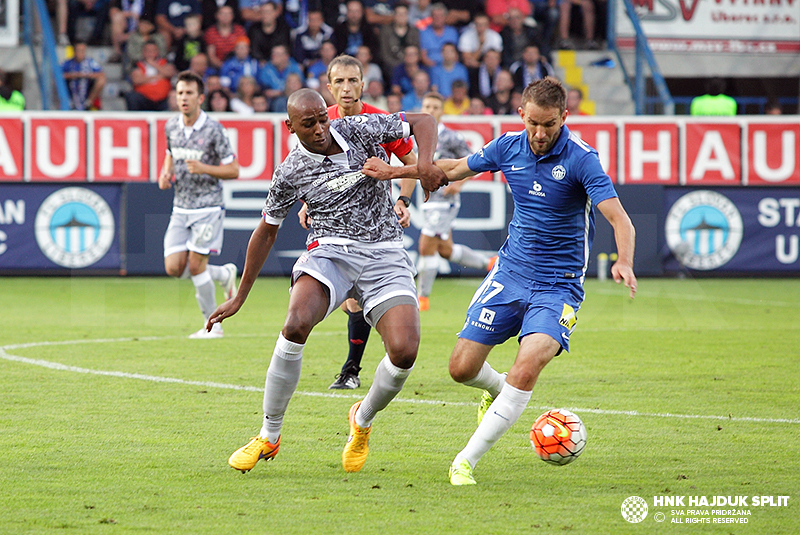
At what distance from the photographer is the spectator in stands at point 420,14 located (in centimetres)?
1889

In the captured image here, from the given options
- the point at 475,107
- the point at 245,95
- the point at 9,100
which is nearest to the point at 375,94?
the point at 475,107

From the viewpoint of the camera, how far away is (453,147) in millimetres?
12406

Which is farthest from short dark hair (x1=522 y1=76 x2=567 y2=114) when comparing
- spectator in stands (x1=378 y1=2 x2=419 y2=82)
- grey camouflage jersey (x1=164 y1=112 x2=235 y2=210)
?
spectator in stands (x1=378 y1=2 x2=419 y2=82)

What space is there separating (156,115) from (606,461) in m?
11.5

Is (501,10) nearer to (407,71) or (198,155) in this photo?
(407,71)

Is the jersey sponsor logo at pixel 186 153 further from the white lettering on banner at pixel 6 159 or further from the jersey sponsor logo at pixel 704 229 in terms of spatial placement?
the jersey sponsor logo at pixel 704 229

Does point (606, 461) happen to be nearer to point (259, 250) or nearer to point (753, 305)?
point (259, 250)

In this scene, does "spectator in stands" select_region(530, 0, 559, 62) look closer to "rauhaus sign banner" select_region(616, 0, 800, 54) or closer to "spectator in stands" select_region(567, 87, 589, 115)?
"rauhaus sign banner" select_region(616, 0, 800, 54)

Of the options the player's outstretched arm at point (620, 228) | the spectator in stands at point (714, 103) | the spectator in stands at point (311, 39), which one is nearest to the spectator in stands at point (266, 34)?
the spectator in stands at point (311, 39)

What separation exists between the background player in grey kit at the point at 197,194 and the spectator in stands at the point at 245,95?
6687 millimetres

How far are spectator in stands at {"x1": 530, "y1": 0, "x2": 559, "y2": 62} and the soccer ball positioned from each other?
15.0 metres

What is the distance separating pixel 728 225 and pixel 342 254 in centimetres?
1155

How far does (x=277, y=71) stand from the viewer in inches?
699

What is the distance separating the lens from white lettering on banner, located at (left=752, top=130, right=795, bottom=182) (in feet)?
52.5
